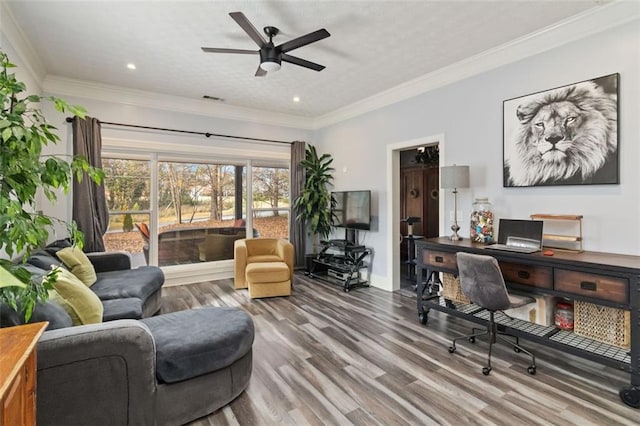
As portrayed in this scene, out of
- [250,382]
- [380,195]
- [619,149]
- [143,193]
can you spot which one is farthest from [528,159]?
[143,193]

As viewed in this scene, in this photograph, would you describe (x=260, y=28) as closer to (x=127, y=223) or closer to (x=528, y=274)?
(x=528, y=274)

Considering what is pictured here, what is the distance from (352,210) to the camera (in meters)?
5.10

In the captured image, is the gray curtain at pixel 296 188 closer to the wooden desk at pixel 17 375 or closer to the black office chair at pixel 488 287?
the black office chair at pixel 488 287

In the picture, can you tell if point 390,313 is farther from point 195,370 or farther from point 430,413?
point 195,370

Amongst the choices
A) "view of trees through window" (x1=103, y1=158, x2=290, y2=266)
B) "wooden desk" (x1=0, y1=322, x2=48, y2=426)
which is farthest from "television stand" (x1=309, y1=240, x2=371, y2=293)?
"wooden desk" (x1=0, y1=322, x2=48, y2=426)

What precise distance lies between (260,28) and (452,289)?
3.22 metres

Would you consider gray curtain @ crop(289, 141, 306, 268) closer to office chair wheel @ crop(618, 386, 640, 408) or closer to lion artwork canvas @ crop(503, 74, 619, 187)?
lion artwork canvas @ crop(503, 74, 619, 187)

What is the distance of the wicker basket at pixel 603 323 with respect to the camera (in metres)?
2.17

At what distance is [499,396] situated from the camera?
215 cm

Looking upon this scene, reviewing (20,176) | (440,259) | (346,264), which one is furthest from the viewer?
(346,264)

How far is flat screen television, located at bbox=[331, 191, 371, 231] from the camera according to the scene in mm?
4820

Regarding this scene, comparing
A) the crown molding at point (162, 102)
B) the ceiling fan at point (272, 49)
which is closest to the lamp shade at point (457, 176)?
the ceiling fan at point (272, 49)

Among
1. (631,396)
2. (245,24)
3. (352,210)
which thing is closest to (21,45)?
(245,24)

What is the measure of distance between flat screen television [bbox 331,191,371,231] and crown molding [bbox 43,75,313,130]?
1706 millimetres
